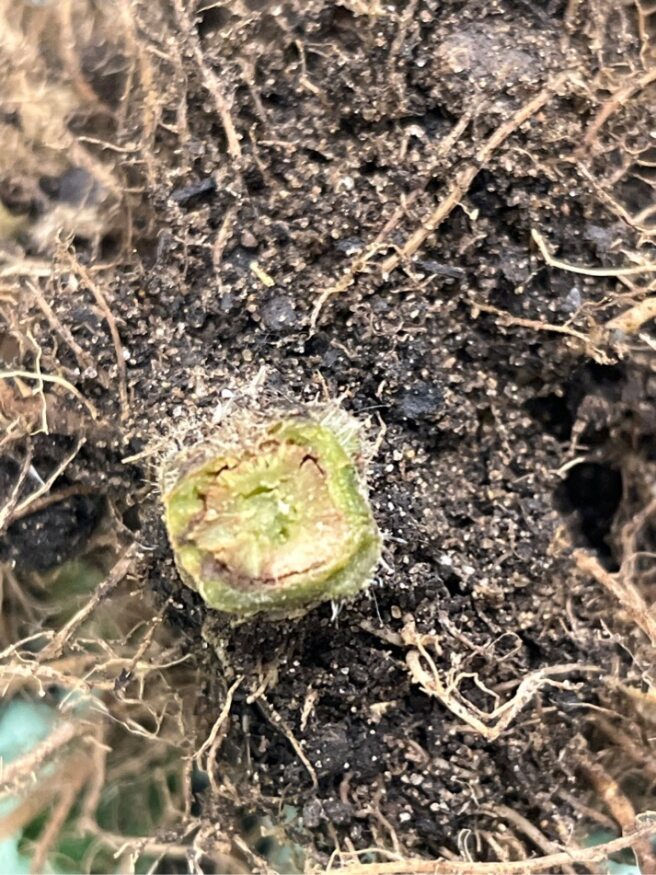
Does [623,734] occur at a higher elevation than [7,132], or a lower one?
lower

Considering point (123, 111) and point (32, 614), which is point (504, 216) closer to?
point (123, 111)

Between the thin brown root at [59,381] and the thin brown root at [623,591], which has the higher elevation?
the thin brown root at [59,381]

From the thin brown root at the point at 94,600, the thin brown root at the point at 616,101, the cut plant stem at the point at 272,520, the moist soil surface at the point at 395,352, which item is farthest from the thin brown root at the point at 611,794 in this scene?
the thin brown root at the point at 616,101

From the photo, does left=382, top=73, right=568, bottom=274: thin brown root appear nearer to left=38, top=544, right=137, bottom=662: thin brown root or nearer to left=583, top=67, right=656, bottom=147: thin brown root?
left=583, top=67, right=656, bottom=147: thin brown root

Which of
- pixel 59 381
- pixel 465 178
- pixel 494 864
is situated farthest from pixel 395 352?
pixel 494 864

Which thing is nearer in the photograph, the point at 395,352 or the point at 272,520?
the point at 272,520

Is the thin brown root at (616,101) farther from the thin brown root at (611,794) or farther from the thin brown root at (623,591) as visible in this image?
the thin brown root at (611,794)

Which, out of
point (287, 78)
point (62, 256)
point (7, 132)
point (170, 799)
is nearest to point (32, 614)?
point (170, 799)

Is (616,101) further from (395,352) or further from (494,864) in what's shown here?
(494,864)
